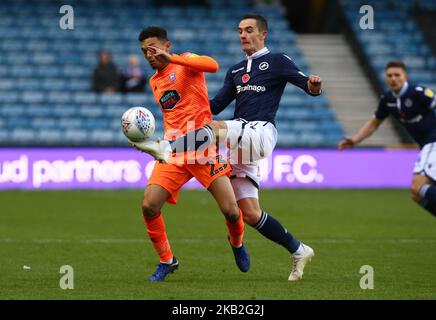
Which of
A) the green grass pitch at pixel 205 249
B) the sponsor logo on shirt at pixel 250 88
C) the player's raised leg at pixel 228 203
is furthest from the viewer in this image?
the sponsor logo on shirt at pixel 250 88

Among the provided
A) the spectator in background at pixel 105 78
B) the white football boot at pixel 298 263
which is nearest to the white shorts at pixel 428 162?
the white football boot at pixel 298 263

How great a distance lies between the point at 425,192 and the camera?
9844mm

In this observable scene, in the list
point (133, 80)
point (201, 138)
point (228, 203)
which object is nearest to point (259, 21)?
point (201, 138)

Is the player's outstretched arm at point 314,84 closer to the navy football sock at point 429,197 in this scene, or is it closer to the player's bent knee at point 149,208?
the player's bent knee at point 149,208

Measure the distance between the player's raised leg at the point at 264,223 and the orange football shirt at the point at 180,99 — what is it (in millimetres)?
653

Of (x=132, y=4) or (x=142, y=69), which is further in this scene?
(x=132, y=4)

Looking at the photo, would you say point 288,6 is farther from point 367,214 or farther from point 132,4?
point 367,214

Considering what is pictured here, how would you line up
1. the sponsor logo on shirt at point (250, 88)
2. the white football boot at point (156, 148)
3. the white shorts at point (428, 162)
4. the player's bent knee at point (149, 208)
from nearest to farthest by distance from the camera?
the white football boot at point (156, 148) → the player's bent knee at point (149, 208) → the sponsor logo on shirt at point (250, 88) → the white shorts at point (428, 162)

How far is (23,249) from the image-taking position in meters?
9.96

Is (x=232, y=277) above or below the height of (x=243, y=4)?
below

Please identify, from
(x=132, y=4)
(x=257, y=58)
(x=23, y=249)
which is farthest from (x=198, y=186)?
(x=257, y=58)

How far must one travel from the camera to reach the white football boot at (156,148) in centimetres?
729

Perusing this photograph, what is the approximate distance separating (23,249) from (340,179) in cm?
1061
